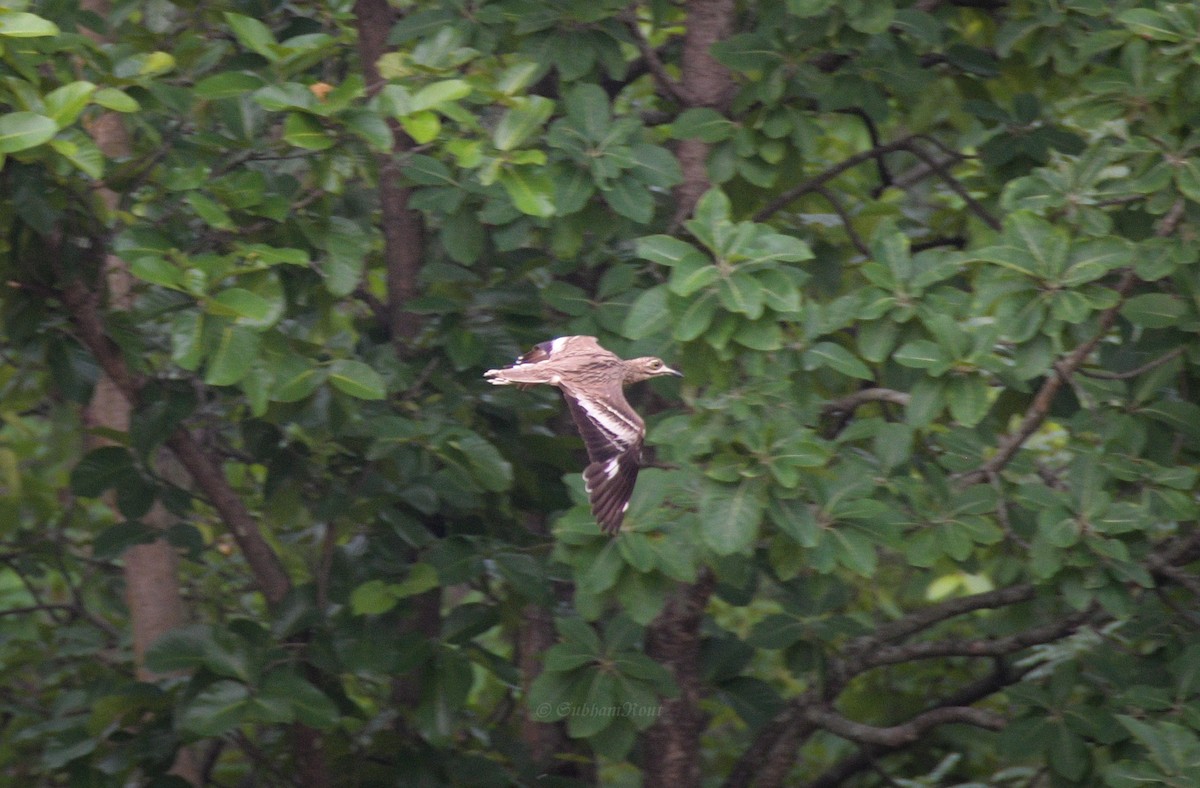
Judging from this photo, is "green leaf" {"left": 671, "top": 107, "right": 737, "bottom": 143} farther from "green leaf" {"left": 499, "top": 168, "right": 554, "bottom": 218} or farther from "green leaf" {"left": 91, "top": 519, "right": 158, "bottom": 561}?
"green leaf" {"left": 91, "top": 519, "right": 158, "bottom": 561}

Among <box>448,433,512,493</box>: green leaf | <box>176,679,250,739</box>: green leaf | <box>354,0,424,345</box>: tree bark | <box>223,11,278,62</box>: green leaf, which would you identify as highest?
<box>223,11,278,62</box>: green leaf

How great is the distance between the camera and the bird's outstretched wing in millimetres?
3217

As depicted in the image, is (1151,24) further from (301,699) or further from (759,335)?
(301,699)

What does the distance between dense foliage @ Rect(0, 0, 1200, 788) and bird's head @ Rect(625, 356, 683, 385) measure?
3 cm

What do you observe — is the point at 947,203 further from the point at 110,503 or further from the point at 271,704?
the point at 110,503

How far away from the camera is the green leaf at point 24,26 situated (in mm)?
2947

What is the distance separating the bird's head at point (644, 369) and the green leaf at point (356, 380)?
1.89ft

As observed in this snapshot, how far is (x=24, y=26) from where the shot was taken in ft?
9.71

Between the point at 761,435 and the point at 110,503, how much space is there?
3.13 metres

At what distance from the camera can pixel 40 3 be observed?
11.7ft

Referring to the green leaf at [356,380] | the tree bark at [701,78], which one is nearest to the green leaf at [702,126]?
the tree bark at [701,78]

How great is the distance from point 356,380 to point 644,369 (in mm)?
682

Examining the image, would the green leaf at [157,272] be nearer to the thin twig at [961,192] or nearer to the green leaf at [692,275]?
the green leaf at [692,275]

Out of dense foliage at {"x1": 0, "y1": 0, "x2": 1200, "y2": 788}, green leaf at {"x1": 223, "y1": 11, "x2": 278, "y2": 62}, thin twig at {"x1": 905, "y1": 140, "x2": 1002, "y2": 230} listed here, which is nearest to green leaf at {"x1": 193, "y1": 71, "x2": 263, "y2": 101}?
dense foliage at {"x1": 0, "y1": 0, "x2": 1200, "y2": 788}
